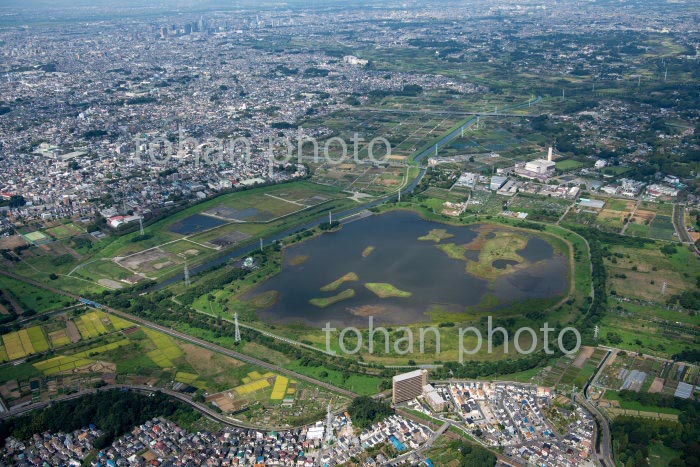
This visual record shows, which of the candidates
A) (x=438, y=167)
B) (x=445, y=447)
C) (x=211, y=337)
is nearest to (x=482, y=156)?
(x=438, y=167)

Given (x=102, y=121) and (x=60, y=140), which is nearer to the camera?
(x=60, y=140)

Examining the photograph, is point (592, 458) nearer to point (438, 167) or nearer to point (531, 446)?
point (531, 446)

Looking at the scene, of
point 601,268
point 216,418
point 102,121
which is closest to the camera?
point 216,418

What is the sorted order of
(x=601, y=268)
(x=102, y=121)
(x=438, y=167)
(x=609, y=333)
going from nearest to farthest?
(x=609, y=333)
(x=601, y=268)
(x=438, y=167)
(x=102, y=121)

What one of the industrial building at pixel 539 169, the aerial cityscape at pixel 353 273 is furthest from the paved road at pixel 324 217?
the industrial building at pixel 539 169

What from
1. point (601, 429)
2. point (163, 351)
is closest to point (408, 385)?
point (601, 429)

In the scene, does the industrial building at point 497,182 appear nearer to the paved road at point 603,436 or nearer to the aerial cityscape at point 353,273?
the aerial cityscape at point 353,273
